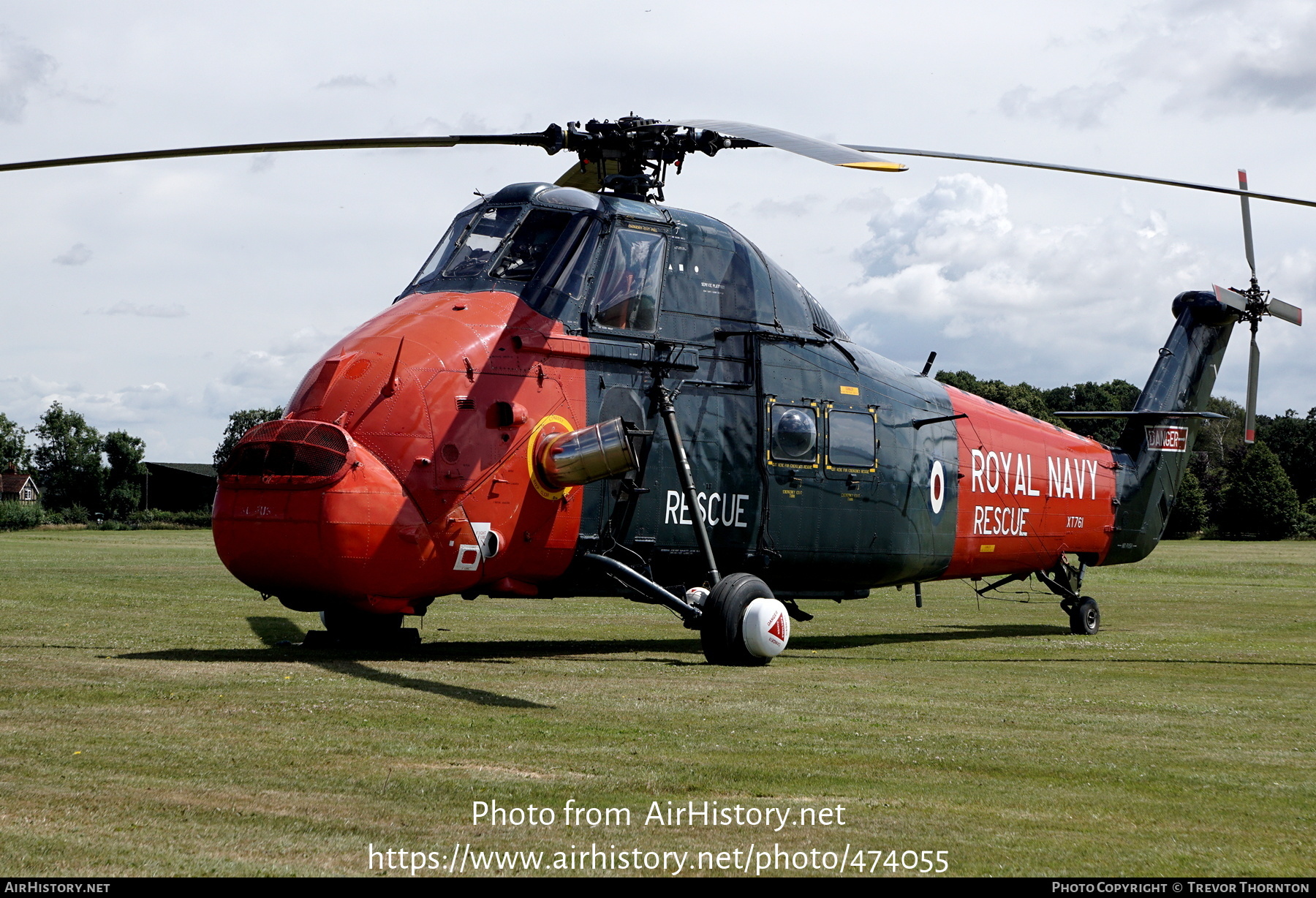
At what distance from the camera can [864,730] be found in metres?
10.8

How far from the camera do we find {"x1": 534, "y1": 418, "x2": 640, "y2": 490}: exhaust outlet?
575 inches

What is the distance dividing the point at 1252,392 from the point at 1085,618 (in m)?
5.36


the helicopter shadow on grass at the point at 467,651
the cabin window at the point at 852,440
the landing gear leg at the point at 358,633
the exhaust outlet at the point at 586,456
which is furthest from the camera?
the cabin window at the point at 852,440

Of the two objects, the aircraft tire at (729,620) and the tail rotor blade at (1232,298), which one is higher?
the tail rotor blade at (1232,298)

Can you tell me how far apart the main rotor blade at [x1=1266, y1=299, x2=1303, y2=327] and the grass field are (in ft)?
28.1

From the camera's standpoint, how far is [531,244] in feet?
51.9

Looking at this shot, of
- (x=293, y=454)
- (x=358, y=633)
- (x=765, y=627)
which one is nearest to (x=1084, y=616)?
(x=765, y=627)

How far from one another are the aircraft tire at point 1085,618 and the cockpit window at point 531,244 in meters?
12.9

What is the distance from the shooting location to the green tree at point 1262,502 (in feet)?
372

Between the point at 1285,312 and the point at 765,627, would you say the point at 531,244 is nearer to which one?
the point at 765,627

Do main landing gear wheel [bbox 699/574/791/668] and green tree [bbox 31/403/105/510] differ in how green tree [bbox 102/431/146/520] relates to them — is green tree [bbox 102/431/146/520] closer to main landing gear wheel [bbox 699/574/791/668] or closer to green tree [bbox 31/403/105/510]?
green tree [bbox 31/403/105/510]

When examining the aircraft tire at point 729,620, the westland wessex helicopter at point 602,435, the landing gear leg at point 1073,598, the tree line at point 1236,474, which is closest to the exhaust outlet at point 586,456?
the westland wessex helicopter at point 602,435

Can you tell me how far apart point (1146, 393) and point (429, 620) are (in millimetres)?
14436

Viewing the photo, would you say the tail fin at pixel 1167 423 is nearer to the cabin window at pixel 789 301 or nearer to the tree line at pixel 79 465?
the cabin window at pixel 789 301
